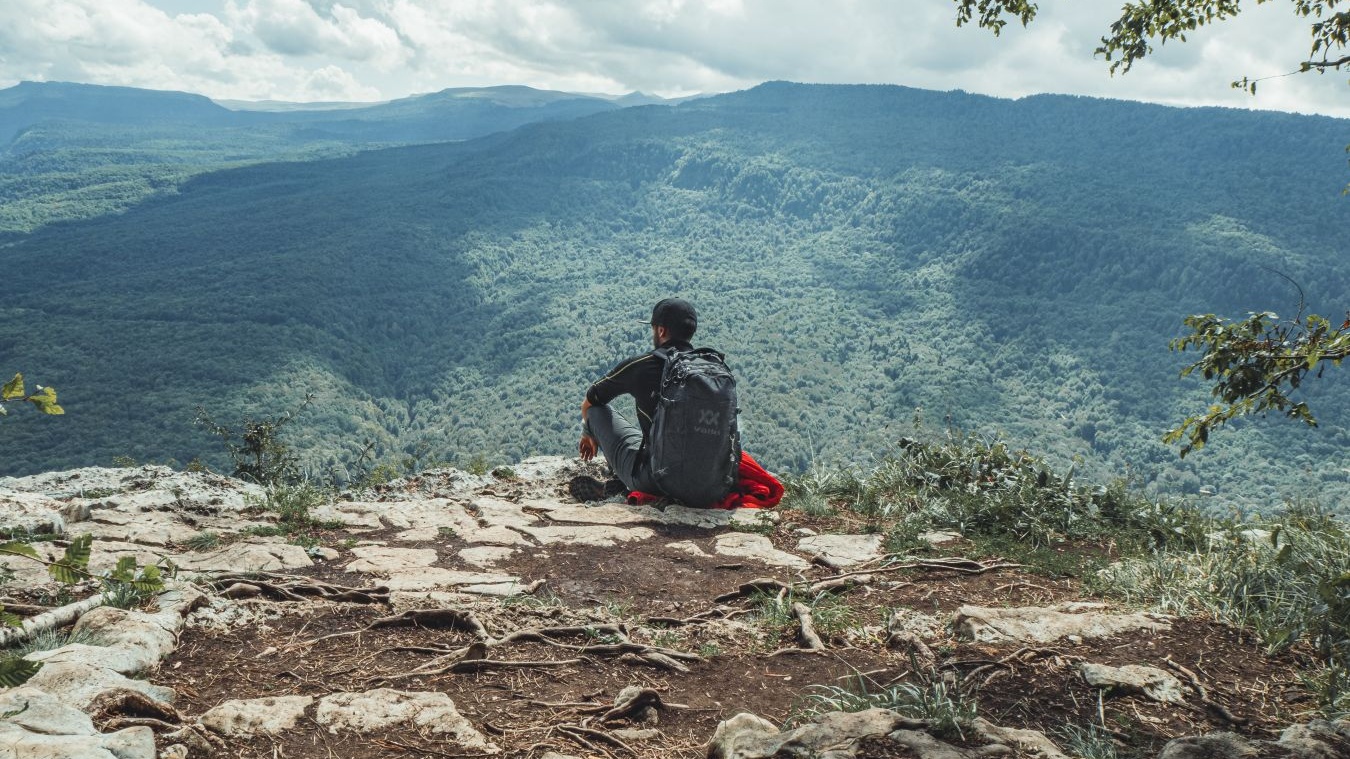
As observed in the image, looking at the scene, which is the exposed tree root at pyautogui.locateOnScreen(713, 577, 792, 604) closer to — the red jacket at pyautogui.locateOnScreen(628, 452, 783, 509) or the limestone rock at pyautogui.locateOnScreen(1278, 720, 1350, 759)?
the red jacket at pyautogui.locateOnScreen(628, 452, 783, 509)

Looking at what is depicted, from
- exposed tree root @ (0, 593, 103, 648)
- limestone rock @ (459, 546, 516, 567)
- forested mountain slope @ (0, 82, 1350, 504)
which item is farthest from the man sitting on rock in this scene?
forested mountain slope @ (0, 82, 1350, 504)

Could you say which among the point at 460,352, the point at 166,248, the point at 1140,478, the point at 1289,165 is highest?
the point at 1289,165

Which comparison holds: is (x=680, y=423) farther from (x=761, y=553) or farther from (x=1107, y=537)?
(x=1107, y=537)

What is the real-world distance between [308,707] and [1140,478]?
19.6 ft

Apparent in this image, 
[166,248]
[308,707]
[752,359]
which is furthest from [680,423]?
[166,248]

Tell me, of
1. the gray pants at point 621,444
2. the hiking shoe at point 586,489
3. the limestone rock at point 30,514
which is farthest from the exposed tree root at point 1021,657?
the limestone rock at point 30,514

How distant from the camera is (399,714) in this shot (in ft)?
9.27

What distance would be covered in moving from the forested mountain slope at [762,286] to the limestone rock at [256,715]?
33437mm

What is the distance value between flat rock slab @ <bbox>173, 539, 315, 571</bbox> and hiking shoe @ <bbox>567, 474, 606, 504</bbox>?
254 centimetres

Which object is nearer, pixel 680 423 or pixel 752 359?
A: pixel 680 423

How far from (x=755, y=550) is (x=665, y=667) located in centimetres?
196

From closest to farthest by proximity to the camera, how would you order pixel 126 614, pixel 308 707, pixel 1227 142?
pixel 308 707 → pixel 126 614 → pixel 1227 142

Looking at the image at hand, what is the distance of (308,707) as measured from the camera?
2826mm

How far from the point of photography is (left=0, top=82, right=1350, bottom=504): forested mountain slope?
70562mm
